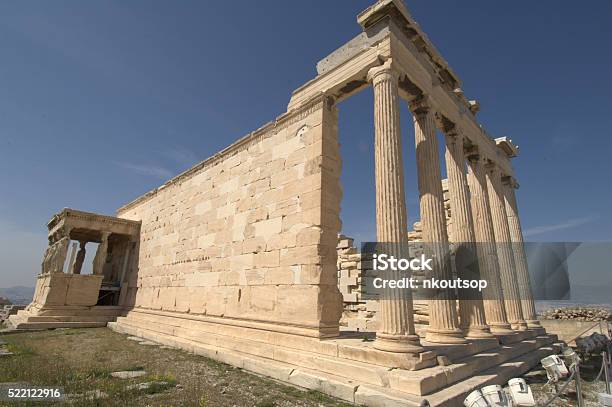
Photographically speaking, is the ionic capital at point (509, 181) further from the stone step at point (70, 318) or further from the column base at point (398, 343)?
the stone step at point (70, 318)

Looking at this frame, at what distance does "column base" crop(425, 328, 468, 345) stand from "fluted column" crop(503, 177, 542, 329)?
21.7ft

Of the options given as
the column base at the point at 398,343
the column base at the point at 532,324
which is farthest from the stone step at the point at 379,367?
the column base at the point at 532,324

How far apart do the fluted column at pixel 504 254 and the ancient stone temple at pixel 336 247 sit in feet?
0.13

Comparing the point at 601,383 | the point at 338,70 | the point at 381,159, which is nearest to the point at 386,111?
the point at 381,159

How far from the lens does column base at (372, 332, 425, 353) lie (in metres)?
5.71

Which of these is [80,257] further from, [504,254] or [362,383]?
[504,254]

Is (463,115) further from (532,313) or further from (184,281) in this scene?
(184,281)

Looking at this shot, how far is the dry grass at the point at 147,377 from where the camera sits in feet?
16.8

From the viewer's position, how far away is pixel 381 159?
22.9ft

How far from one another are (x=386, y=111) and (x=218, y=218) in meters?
6.76

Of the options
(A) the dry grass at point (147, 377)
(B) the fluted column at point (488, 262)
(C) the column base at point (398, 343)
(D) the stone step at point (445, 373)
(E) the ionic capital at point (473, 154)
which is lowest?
(A) the dry grass at point (147, 377)

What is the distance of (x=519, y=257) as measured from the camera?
13.2 meters

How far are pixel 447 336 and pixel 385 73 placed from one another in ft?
19.7

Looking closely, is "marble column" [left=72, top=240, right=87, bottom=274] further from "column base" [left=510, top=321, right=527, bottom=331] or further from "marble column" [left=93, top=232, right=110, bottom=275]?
"column base" [left=510, top=321, right=527, bottom=331]
